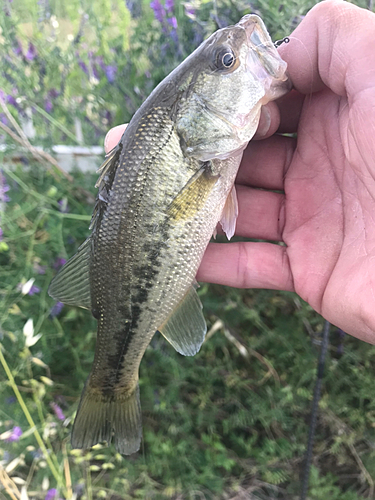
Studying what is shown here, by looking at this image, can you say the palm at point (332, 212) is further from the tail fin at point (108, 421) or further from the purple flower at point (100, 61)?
→ the purple flower at point (100, 61)

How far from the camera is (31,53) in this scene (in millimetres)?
2258

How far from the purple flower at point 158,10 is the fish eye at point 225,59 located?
0.81m

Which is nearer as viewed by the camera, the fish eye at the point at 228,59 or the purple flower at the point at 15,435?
the fish eye at the point at 228,59

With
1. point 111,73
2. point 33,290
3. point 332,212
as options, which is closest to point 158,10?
point 111,73

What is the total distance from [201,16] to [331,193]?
1231mm

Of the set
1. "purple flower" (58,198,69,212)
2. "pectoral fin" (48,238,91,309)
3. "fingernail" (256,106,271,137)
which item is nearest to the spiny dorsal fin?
"pectoral fin" (48,238,91,309)

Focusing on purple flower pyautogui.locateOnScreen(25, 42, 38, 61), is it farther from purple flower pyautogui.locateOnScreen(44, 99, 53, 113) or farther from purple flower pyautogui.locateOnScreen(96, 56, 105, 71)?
purple flower pyautogui.locateOnScreen(96, 56, 105, 71)

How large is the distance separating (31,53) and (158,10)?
3.08ft

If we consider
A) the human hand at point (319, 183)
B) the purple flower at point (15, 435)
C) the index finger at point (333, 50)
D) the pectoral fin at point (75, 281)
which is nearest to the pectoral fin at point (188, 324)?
the human hand at point (319, 183)

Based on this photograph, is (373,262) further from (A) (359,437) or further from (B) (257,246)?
(A) (359,437)

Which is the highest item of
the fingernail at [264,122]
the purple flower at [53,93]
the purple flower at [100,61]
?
the purple flower at [100,61]

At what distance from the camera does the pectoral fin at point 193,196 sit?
1.44m

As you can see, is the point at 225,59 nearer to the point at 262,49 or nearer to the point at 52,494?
the point at 262,49

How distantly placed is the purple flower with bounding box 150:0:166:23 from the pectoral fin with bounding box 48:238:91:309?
4.52ft
